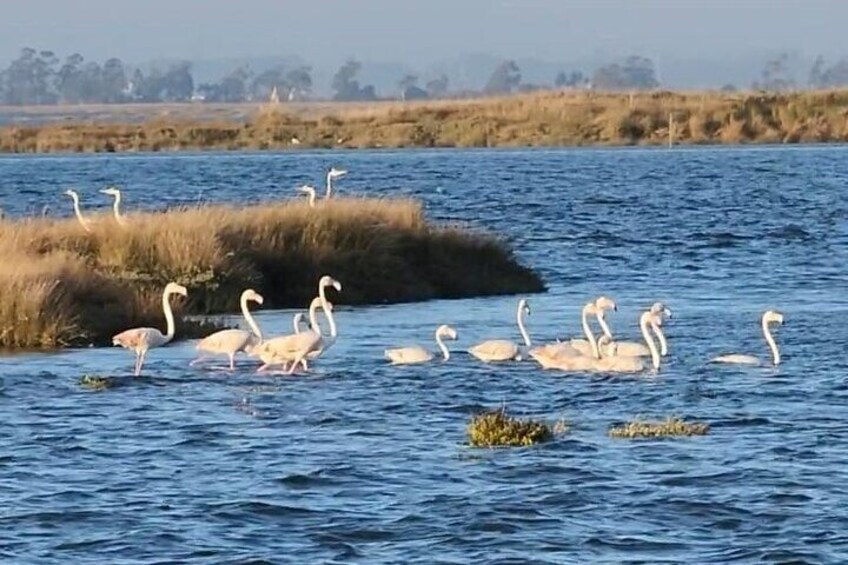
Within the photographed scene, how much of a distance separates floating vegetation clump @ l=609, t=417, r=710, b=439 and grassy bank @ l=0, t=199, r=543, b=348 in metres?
8.23

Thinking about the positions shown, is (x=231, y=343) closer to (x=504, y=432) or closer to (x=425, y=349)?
(x=425, y=349)

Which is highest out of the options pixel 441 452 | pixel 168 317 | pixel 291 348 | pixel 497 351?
pixel 168 317

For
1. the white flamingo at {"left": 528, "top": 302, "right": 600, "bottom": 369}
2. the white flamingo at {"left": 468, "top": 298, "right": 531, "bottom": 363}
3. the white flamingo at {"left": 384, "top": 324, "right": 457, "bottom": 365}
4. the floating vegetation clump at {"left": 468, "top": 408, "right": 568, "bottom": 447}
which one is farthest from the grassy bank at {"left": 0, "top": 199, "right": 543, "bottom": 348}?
the floating vegetation clump at {"left": 468, "top": 408, "right": 568, "bottom": 447}

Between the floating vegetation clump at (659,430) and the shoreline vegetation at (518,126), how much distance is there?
286 ft

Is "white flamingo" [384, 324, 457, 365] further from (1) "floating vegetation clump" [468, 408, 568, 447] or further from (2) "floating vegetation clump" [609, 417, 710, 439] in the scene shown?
(1) "floating vegetation clump" [468, 408, 568, 447]

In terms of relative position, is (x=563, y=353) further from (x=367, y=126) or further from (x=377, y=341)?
(x=367, y=126)

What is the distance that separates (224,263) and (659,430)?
11.4m

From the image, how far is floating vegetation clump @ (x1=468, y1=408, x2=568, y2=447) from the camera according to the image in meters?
18.9

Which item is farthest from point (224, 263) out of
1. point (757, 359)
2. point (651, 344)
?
point (757, 359)

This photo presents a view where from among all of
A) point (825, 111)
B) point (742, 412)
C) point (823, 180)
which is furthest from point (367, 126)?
point (742, 412)

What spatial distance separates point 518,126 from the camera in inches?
4419

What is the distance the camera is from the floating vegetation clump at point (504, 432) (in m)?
→ 18.9

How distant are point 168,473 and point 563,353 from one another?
7341mm

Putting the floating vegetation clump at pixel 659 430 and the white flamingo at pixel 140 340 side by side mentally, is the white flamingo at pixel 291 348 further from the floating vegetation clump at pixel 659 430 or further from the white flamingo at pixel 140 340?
the floating vegetation clump at pixel 659 430
